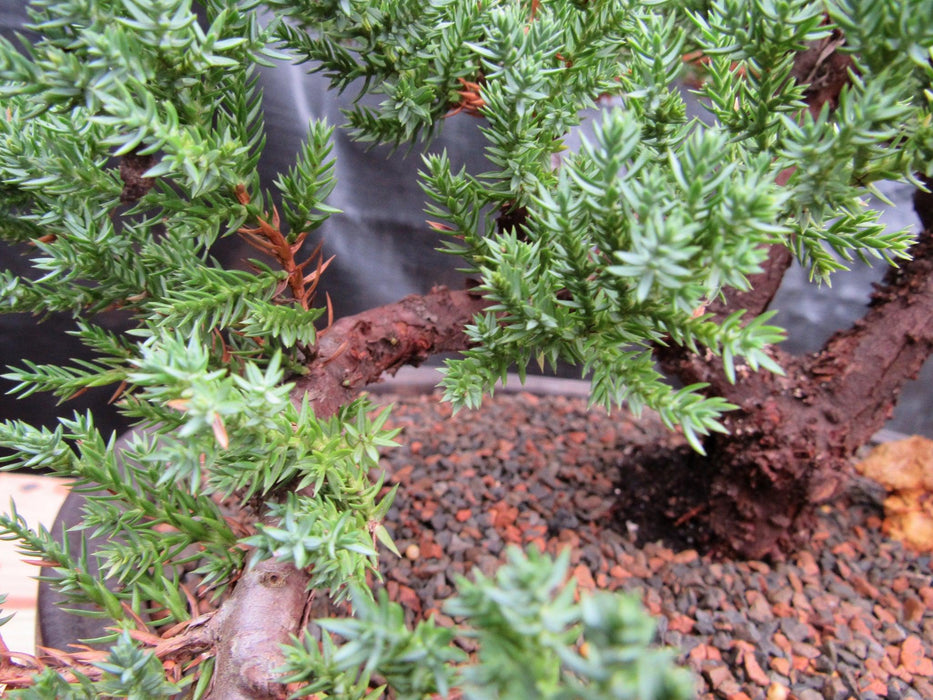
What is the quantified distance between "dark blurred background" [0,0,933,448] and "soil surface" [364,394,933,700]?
43 cm

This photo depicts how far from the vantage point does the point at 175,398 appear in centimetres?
37

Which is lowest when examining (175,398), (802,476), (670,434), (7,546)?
(7,546)

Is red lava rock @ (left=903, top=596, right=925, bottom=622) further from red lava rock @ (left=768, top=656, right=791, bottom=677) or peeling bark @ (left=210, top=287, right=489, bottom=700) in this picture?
peeling bark @ (left=210, top=287, right=489, bottom=700)

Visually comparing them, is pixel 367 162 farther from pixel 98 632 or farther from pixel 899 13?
pixel 899 13

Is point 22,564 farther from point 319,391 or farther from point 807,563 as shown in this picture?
point 807,563

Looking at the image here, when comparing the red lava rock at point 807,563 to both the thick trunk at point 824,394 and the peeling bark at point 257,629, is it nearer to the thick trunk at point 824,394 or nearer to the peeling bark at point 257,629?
the thick trunk at point 824,394

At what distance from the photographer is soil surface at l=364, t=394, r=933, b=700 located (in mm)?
852

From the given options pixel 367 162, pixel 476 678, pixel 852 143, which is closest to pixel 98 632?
pixel 476 678

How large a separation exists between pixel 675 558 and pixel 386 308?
65 cm

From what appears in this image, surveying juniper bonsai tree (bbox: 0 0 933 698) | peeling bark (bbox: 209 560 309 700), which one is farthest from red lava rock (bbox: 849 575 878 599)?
peeling bark (bbox: 209 560 309 700)

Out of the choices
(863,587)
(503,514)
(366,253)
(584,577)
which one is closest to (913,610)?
(863,587)

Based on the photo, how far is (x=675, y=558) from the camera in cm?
102

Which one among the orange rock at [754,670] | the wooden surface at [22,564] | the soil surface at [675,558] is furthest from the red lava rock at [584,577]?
the wooden surface at [22,564]

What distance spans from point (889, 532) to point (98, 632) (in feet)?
4.08
